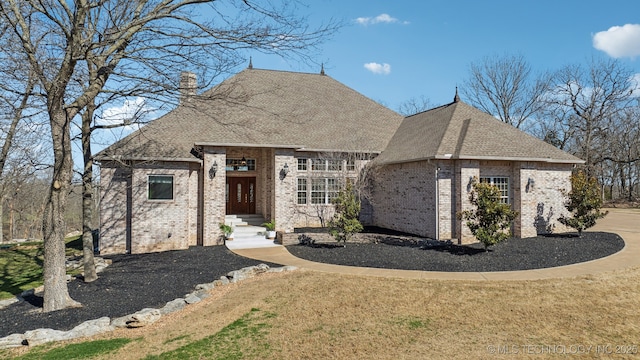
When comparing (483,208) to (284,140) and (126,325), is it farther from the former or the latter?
(126,325)

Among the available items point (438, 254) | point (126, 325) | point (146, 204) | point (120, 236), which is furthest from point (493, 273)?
point (120, 236)

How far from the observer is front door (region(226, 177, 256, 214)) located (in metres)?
17.9

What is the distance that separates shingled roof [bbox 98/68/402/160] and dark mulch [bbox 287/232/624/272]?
5.50 metres

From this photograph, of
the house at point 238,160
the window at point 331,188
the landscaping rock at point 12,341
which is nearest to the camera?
the landscaping rock at point 12,341

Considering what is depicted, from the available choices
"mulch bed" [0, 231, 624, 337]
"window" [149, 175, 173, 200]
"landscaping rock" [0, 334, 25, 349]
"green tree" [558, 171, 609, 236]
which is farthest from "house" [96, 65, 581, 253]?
"landscaping rock" [0, 334, 25, 349]

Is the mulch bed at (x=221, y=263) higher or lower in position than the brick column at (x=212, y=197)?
lower

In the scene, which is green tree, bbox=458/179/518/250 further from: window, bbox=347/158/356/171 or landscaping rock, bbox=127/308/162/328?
landscaping rock, bbox=127/308/162/328

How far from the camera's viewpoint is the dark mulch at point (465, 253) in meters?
10.6

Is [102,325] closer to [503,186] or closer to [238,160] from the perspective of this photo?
[238,160]

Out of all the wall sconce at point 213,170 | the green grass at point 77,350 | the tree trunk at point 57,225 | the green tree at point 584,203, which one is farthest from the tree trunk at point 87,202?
the green tree at point 584,203

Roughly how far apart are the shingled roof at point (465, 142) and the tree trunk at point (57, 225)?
39.0 feet

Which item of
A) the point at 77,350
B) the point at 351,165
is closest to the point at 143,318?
the point at 77,350

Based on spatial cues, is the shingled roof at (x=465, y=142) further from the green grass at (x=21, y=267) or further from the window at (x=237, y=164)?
the green grass at (x=21, y=267)

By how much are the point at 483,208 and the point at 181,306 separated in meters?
9.75
